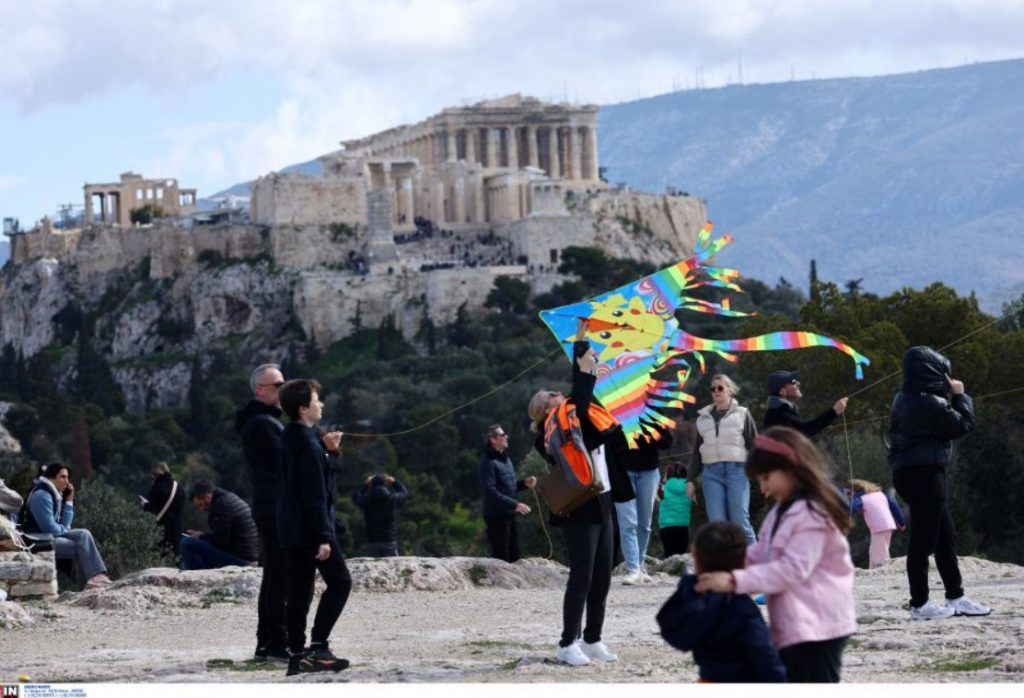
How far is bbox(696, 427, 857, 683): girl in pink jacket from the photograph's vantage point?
344 inches

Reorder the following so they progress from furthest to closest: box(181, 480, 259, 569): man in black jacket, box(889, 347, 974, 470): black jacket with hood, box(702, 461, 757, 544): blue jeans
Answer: box(181, 480, 259, 569): man in black jacket
box(702, 461, 757, 544): blue jeans
box(889, 347, 974, 470): black jacket with hood

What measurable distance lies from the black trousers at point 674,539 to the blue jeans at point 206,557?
3.77m

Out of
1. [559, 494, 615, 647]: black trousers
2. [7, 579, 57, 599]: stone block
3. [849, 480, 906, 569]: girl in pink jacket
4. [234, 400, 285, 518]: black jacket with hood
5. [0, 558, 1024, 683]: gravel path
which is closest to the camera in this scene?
[0, 558, 1024, 683]: gravel path

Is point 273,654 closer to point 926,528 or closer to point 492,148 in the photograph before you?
point 926,528

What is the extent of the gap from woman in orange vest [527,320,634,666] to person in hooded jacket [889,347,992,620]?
2.05m

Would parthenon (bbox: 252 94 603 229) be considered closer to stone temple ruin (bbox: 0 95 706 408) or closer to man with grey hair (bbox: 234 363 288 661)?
stone temple ruin (bbox: 0 95 706 408)

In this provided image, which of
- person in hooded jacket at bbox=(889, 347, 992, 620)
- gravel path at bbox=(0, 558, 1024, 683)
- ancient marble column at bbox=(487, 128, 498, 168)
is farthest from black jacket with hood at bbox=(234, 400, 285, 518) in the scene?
ancient marble column at bbox=(487, 128, 498, 168)

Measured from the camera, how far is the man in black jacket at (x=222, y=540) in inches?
766

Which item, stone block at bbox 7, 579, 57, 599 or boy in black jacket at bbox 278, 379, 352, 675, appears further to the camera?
stone block at bbox 7, 579, 57, 599

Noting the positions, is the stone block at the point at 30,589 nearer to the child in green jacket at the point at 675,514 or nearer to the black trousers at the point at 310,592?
the child in green jacket at the point at 675,514

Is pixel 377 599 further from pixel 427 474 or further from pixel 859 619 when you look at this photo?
pixel 427 474

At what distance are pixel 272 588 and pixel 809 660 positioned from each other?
4856mm

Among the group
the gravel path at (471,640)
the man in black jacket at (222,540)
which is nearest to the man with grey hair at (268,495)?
the gravel path at (471,640)

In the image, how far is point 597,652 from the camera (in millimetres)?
12414
